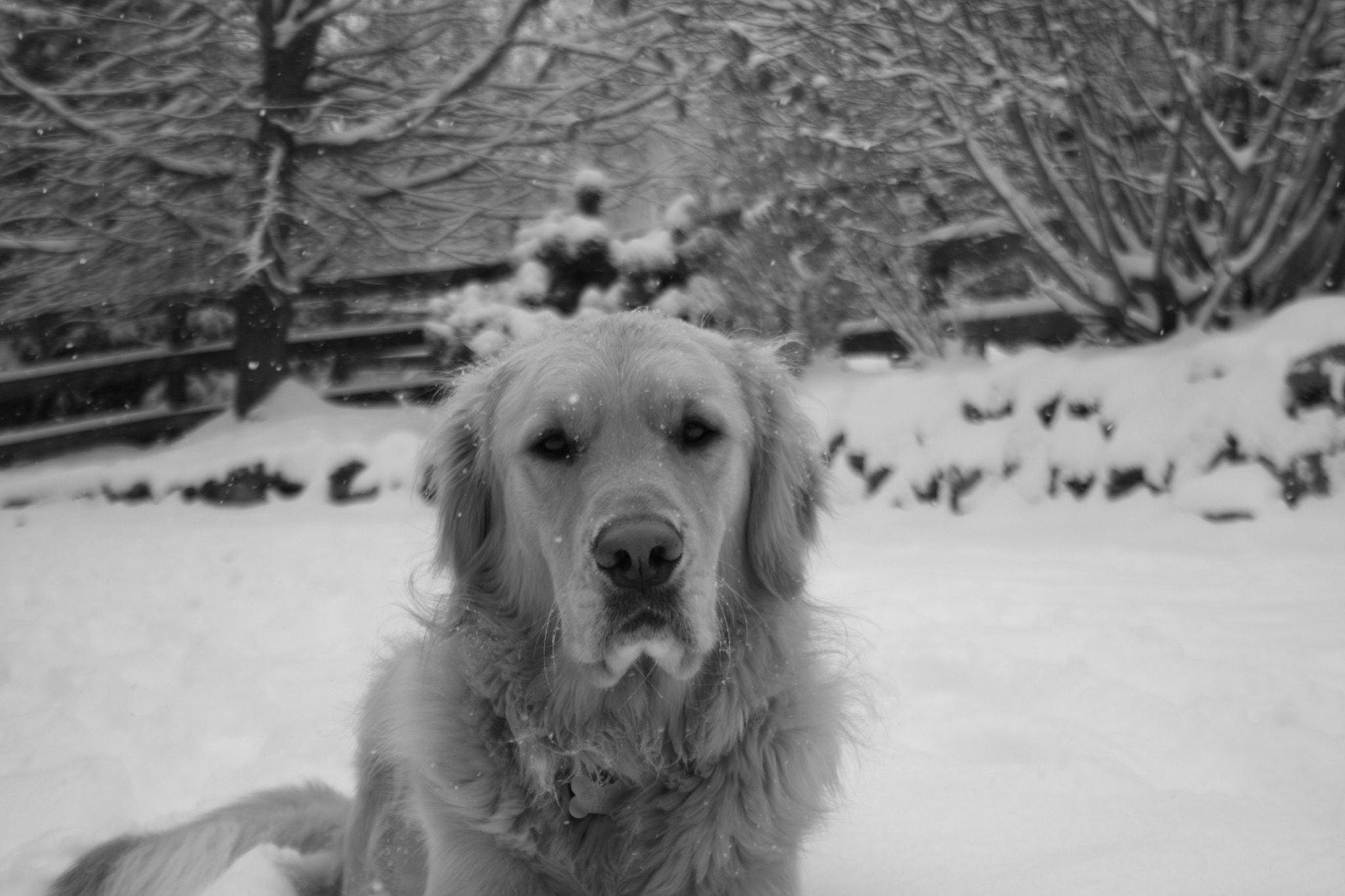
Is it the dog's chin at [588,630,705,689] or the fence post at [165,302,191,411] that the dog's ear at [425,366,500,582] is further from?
the fence post at [165,302,191,411]

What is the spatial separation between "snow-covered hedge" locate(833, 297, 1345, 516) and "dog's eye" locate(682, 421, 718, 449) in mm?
4970

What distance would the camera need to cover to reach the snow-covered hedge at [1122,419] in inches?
239

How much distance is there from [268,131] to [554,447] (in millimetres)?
11482

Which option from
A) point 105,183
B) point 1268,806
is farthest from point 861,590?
point 105,183

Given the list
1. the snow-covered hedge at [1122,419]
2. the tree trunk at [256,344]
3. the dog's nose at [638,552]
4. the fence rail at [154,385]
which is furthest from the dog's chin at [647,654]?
the tree trunk at [256,344]

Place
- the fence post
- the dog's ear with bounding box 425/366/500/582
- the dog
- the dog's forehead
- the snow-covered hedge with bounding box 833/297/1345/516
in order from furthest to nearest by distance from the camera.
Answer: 1. the fence post
2. the snow-covered hedge with bounding box 833/297/1345/516
3. the dog's ear with bounding box 425/366/500/582
4. the dog's forehead
5. the dog

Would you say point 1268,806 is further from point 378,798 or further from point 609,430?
point 378,798

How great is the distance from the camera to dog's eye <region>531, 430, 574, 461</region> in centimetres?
238

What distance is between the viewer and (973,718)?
350 cm

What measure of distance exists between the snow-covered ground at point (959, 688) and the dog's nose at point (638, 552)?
0.79m

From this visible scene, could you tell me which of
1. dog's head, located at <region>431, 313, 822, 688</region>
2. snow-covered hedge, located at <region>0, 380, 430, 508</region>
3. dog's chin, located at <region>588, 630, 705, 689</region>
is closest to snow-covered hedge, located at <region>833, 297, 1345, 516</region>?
snow-covered hedge, located at <region>0, 380, 430, 508</region>

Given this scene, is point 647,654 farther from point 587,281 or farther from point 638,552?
point 587,281

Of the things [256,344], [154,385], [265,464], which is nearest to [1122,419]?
[265,464]

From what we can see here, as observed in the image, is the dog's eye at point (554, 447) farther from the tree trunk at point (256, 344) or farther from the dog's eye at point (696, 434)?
the tree trunk at point (256, 344)
